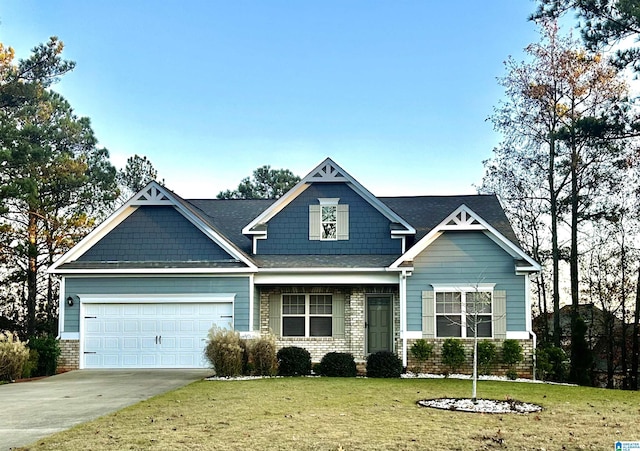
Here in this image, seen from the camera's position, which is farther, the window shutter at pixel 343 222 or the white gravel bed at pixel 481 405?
the window shutter at pixel 343 222

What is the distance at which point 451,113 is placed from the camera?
26.7m

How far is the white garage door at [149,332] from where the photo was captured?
2062 centimetres

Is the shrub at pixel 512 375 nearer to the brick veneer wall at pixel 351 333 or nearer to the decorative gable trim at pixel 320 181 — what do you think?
the brick veneer wall at pixel 351 333

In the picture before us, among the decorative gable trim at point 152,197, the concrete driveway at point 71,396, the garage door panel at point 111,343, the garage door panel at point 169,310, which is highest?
the decorative gable trim at point 152,197

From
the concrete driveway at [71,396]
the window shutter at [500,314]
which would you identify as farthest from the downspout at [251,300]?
the window shutter at [500,314]

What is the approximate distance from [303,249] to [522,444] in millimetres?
13693

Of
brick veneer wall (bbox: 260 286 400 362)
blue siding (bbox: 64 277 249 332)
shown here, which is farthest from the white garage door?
brick veneer wall (bbox: 260 286 400 362)

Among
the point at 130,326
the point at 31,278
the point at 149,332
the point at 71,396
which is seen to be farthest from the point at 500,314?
the point at 31,278

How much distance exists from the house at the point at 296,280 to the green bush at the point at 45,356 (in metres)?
0.49

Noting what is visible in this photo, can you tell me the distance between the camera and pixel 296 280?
69.3ft

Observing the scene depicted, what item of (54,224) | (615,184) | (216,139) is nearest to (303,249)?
(216,139)

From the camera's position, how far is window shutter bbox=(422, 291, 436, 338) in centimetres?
2020

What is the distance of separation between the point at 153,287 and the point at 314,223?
5147 mm

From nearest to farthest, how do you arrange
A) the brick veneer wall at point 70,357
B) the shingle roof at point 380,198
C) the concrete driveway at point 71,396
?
the concrete driveway at point 71,396
the brick veneer wall at point 70,357
the shingle roof at point 380,198
